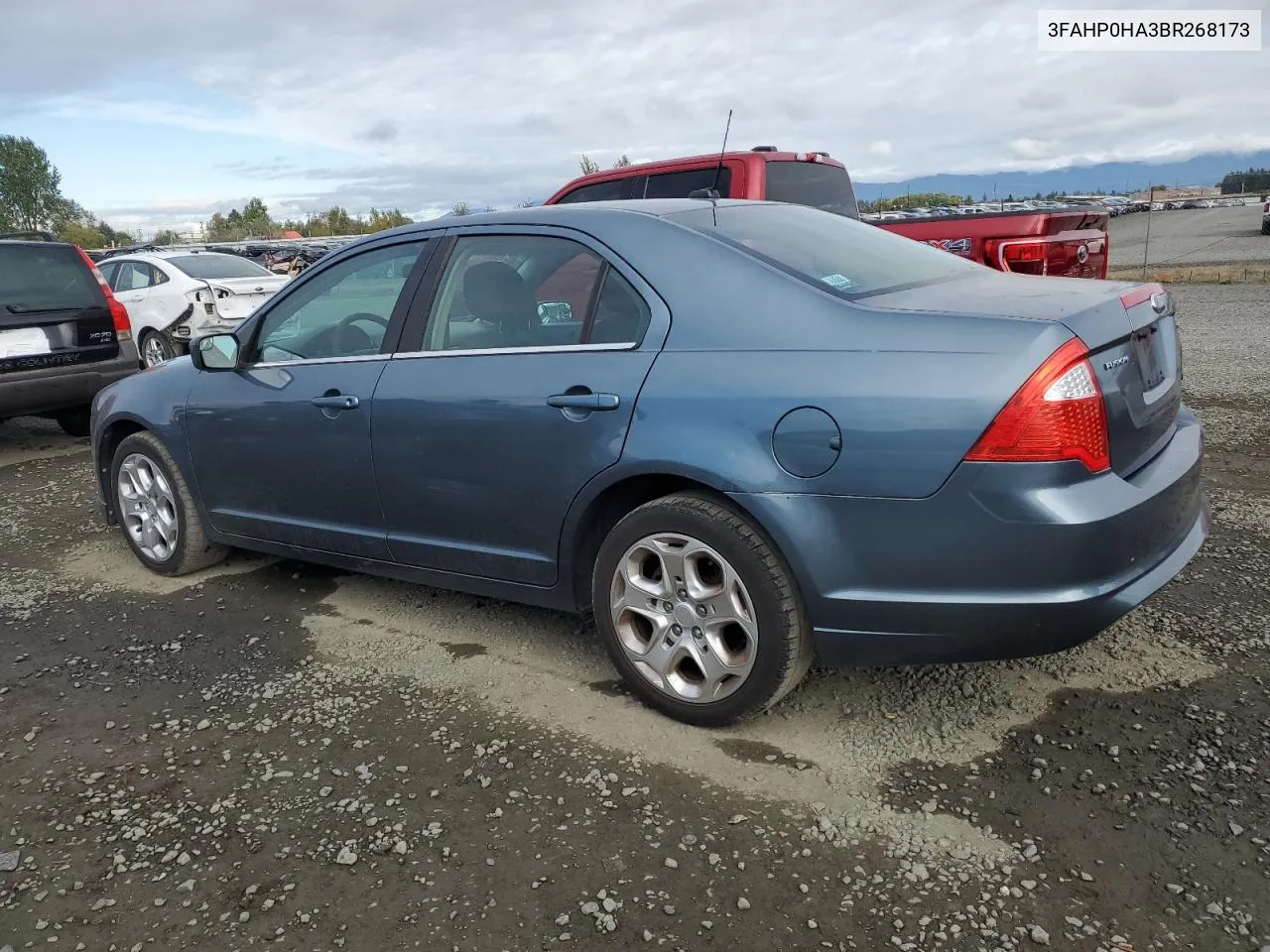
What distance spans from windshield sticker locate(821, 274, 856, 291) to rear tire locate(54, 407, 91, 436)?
7500 mm

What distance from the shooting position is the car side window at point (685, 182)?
7.01 meters

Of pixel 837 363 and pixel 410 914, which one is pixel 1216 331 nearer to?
pixel 837 363

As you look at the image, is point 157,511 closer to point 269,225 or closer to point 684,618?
point 684,618

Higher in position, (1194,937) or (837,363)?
(837,363)

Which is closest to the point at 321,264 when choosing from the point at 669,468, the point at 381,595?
the point at 381,595

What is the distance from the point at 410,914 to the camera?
2.36 metres

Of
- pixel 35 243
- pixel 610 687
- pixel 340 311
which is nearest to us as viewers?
pixel 610 687

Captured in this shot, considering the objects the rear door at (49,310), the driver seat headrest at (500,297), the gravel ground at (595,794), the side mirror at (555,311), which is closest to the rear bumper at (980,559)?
the gravel ground at (595,794)

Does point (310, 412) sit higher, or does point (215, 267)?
point (215, 267)

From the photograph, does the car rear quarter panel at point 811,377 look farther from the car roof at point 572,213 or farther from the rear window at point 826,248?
the car roof at point 572,213

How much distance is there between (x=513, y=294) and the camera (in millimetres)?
3496

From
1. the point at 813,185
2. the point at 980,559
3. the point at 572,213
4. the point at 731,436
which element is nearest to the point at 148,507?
the point at 572,213

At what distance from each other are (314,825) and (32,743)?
1.22 meters

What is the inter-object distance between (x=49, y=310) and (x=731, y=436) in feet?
22.0
